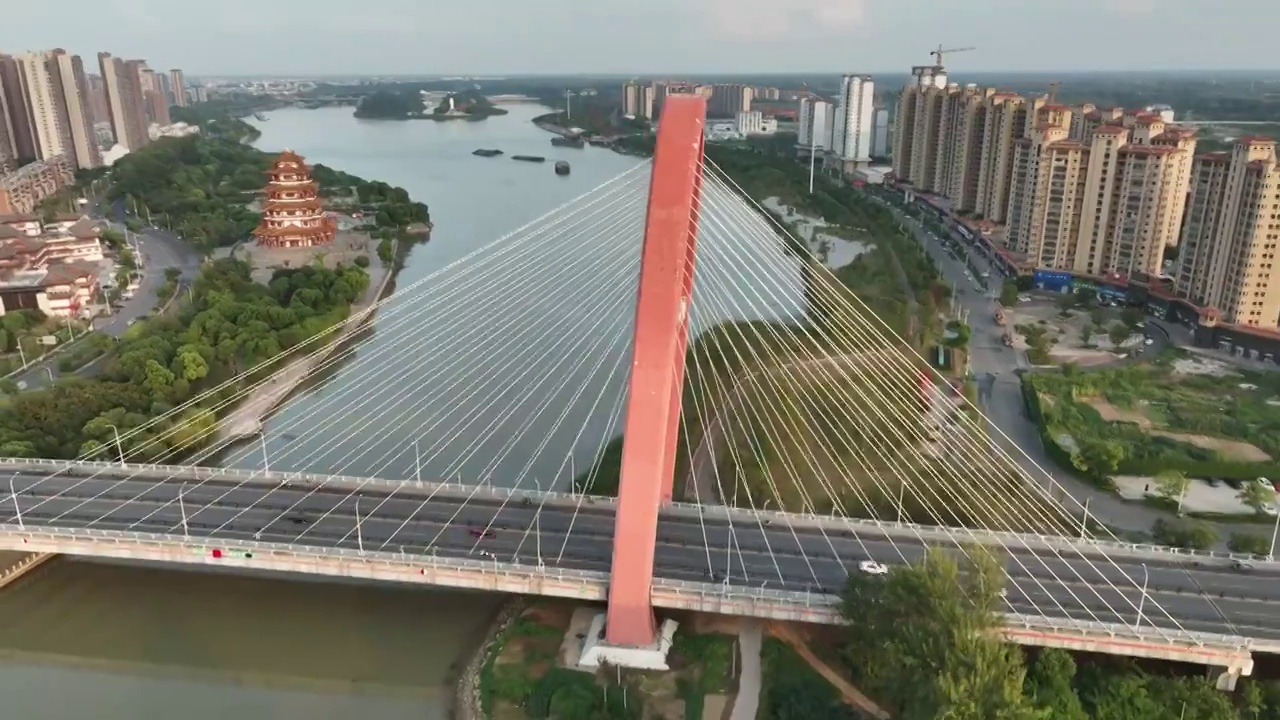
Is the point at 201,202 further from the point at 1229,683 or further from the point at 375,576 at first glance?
the point at 1229,683

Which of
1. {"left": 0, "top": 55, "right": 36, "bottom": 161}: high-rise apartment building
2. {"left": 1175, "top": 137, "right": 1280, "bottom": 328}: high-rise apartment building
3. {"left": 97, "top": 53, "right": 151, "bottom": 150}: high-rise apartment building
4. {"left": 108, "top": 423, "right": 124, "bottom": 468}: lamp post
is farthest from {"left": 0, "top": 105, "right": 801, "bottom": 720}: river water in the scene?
{"left": 97, "top": 53, "right": 151, "bottom": 150}: high-rise apartment building

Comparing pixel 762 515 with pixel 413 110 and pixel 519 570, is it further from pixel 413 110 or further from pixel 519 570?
→ pixel 413 110

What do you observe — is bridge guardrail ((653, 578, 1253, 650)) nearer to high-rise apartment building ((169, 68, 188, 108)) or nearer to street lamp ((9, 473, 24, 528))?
street lamp ((9, 473, 24, 528))

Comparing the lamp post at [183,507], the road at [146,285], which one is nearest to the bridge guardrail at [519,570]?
the lamp post at [183,507]

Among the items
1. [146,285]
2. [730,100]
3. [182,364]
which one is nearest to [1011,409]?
[182,364]

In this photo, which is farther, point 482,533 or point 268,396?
point 268,396

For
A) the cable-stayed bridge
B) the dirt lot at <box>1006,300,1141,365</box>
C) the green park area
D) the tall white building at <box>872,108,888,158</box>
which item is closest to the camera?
the cable-stayed bridge
